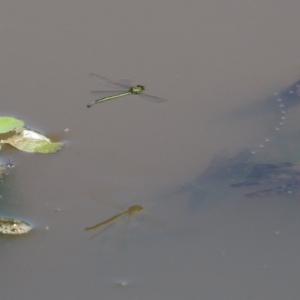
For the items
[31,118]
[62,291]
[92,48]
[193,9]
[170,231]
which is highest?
[193,9]

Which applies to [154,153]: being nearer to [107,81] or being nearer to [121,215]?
[121,215]

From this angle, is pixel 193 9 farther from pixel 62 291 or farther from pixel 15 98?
pixel 62 291

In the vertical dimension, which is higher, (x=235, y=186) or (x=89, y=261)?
(x=235, y=186)

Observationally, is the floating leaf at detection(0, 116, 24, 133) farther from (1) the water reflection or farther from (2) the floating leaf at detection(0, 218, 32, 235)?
(1) the water reflection

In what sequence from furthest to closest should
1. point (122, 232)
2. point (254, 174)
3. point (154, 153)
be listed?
point (154, 153) → point (254, 174) → point (122, 232)

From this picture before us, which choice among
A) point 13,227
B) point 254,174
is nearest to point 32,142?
point 13,227

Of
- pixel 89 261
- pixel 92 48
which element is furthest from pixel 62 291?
pixel 92 48

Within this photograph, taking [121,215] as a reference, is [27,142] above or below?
above

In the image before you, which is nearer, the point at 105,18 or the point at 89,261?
the point at 89,261
